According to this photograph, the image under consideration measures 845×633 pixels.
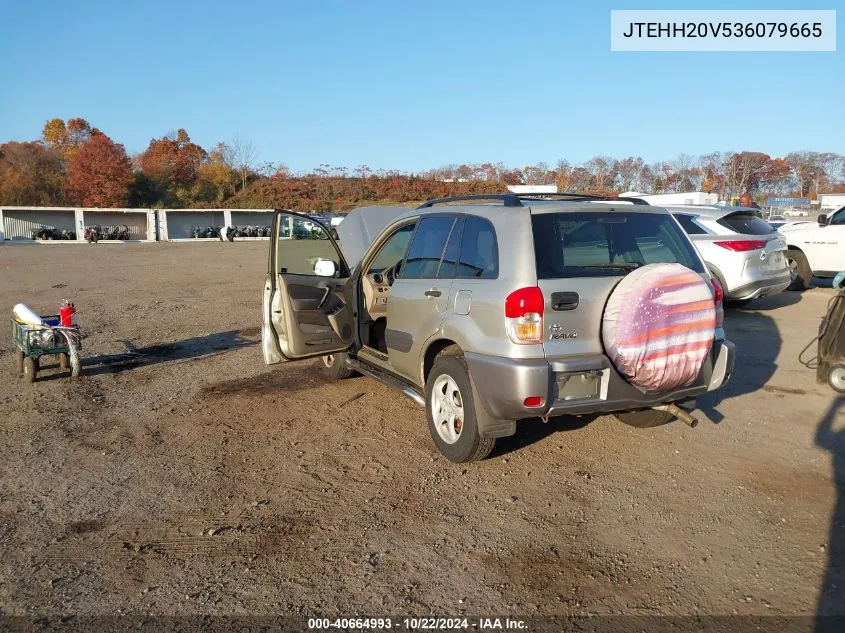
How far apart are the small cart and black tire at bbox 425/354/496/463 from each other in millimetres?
4262

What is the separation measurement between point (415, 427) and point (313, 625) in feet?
8.41

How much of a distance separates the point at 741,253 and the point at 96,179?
74.8 metres

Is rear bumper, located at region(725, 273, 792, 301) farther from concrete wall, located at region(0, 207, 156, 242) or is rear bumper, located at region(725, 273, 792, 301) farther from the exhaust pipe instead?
concrete wall, located at region(0, 207, 156, 242)

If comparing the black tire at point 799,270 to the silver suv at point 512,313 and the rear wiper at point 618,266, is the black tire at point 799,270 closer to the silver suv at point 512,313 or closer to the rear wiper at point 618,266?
the silver suv at point 512,313

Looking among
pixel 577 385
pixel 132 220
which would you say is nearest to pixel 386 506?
pixel 577 385

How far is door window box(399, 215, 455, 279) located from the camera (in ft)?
15.9

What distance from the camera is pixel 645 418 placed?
201 inches

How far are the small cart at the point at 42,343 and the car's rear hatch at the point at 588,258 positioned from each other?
17.1 feet

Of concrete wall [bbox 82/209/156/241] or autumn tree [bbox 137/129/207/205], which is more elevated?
autumn tree [bbox 137/129/207/205]

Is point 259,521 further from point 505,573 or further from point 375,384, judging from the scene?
point 375,384

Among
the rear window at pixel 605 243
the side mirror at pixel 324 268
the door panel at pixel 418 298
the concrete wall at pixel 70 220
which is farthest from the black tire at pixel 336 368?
the concrete wall at pixel 70 220

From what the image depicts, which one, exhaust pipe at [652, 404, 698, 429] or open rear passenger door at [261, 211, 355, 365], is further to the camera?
open rear passenger door at [261, 211, 355, 365]

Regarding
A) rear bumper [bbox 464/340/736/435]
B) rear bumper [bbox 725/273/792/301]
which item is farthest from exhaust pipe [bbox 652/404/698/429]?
rear bumper [bbox 725/273/792/301]

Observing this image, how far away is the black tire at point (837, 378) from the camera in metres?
6.05
